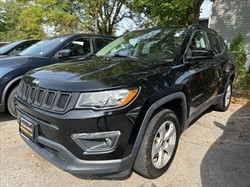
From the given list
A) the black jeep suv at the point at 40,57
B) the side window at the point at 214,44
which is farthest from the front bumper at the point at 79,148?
the side window at the point at 214,44

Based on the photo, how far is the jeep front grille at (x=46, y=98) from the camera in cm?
198

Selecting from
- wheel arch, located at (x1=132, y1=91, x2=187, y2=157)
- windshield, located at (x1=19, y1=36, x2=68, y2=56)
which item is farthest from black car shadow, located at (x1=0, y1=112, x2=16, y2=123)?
wheel arch, located at (x1=132, y1=91, x2=187, y2=157)

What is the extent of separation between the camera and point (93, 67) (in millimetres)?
2506

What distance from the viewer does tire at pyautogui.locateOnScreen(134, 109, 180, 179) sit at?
2.19m

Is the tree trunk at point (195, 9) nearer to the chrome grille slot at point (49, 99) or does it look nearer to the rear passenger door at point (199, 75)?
the rear passenger door at point (199, 75)

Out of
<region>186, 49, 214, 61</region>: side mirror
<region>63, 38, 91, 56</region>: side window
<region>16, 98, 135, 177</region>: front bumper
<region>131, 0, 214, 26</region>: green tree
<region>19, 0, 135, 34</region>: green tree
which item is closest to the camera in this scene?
<region>16, 98, 135, 177</region>: front bumper

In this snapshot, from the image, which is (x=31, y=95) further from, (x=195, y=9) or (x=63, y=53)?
(x=195, y=9)

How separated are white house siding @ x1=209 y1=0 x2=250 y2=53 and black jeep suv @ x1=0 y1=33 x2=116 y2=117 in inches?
418

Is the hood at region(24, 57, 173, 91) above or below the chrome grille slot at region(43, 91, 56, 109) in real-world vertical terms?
above

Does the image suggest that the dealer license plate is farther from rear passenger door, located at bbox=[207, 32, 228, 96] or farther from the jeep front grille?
rear passenger door, located at bbox=[207, 32, 228, 96]

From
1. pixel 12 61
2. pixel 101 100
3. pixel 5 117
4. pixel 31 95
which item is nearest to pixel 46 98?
pixel 31 95

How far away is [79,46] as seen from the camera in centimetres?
504

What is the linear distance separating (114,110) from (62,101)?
0.49m

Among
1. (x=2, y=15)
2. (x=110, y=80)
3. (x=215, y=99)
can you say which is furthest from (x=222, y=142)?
(x=2, y=15)
